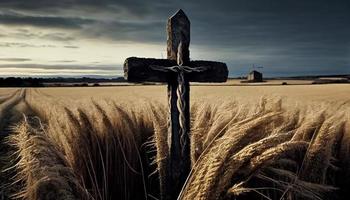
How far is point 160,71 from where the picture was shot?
3340 mm

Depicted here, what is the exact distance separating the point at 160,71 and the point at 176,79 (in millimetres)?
124

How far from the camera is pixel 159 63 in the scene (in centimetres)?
333

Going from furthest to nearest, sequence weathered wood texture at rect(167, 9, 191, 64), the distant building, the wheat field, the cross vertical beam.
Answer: the distant building → weathered wood texture at rect(167, 9, 191, 64) → the cross vertical beam → the wheat field

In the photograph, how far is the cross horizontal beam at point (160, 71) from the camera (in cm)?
330

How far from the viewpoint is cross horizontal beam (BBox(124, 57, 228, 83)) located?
3.30 metres

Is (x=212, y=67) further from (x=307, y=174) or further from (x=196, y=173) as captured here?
(x=196, y=173)

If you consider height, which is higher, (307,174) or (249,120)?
(249,120)

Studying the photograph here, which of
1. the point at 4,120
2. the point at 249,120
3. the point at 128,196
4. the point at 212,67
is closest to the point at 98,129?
the point at 128,196

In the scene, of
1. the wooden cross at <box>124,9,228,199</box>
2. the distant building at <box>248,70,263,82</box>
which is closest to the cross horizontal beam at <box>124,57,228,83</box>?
the wooden cross at <box>124,9,228,199</box>

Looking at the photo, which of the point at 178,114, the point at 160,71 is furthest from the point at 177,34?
the point at 178,114

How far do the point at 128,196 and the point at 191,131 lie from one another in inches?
33.0

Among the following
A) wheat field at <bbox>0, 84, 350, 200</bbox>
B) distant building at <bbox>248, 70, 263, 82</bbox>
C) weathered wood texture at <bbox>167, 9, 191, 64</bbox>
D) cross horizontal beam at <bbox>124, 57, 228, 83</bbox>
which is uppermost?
weathered wood texture at <bbox>167, 9, 191, 64</bbox>

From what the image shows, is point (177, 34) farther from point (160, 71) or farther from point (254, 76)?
point (254, 76)

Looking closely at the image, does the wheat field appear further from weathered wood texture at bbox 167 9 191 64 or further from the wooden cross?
weathered wood texture at bbox 167 9 191 64
